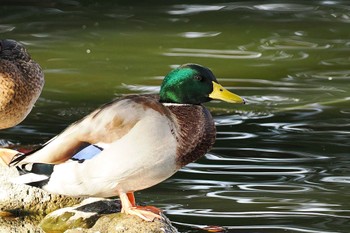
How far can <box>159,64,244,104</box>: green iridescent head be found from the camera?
4.61m

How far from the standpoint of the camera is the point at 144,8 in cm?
1159

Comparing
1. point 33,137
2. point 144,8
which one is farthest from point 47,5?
point 33,137

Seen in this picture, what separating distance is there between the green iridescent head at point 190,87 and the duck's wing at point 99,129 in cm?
7

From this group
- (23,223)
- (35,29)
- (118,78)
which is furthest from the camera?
(35,29)

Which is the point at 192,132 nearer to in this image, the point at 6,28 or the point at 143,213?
the point at 143,213

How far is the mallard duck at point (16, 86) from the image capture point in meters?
5.85

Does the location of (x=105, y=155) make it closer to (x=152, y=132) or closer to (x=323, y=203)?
(x=152, y=132)

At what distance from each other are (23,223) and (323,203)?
1.32 m

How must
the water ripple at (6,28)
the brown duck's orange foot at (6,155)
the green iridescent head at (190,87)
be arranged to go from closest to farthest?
1. the green iridescent head at (190,87)
2. the brown duck's orange foot at (6,155)
3. the water ripple at (6,28)

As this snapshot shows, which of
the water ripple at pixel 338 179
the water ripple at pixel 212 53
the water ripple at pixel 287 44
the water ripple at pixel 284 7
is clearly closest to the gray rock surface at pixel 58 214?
the water ripple at pixel 338 179

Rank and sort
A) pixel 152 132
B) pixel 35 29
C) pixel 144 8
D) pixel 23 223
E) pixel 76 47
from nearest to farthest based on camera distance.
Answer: pixel 152 132 → pixel 23 223 → pixel 76 47 → pixel 35 29 → pixel 144 8

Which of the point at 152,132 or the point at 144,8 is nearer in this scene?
the point at 152,132

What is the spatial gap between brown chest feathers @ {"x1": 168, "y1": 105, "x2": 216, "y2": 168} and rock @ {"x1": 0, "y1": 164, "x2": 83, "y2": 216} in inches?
33.4

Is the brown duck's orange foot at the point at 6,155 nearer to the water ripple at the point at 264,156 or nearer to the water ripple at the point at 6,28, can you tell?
the water ripple at the point at 264,156
